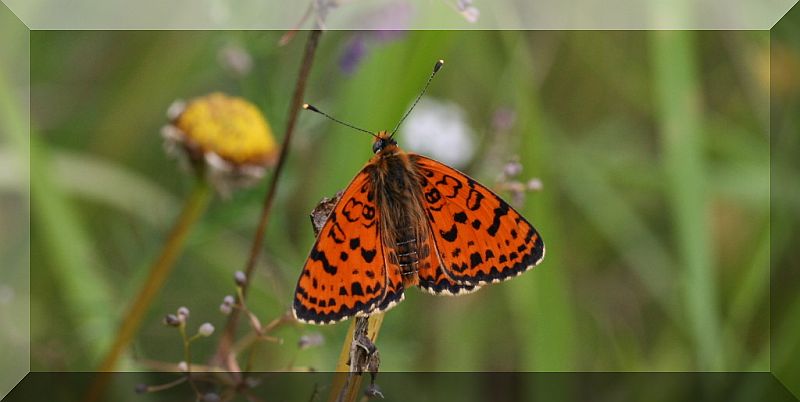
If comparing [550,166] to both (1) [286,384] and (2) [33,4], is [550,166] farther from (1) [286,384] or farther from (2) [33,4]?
(2) [33,4]

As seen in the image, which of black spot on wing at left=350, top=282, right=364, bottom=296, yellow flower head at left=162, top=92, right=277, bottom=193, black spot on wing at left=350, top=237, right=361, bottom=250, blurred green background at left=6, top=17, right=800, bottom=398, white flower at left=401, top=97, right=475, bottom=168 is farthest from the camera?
white flower at left=401, top=97, right=475, bottom=168

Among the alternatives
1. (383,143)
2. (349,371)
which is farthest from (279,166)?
(349,371)

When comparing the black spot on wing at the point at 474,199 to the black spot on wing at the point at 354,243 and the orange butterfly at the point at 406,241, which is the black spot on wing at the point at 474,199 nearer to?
the orange butterfly at the point at 406,241

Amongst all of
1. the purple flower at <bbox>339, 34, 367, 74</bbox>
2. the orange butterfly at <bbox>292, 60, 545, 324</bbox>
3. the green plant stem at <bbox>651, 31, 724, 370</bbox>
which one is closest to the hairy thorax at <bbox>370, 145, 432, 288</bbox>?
the orange butterfly at <bbox>292, 60, 545, 324</bbox>

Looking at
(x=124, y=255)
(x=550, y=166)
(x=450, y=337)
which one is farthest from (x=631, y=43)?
(x=124, y=255)

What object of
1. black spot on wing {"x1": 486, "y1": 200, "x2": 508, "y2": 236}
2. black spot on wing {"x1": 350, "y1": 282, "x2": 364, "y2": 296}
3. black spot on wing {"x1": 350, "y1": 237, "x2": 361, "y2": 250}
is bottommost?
black spot on wing {"x1": 350, "y1": 282, "x2": 364, "y2": 296}

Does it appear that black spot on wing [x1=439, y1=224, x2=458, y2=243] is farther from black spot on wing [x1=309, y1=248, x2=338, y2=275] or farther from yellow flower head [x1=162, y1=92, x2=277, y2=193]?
yellow flower head [x1=162, y1=92, x2=277, y2=193]
